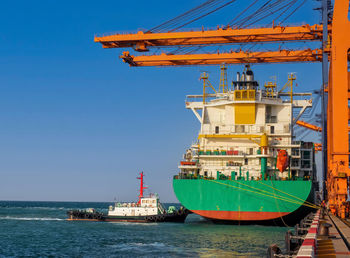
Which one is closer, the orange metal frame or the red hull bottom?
the orange metal frame

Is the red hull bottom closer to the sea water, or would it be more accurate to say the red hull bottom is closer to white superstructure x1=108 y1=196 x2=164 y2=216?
the sea water

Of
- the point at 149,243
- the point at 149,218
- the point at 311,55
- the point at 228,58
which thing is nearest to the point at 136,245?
the point at 149,243

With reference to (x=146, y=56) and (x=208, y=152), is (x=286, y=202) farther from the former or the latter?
(x=146, y=56)

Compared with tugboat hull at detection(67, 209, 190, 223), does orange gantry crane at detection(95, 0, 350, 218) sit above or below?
above

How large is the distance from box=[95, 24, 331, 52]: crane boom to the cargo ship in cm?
829

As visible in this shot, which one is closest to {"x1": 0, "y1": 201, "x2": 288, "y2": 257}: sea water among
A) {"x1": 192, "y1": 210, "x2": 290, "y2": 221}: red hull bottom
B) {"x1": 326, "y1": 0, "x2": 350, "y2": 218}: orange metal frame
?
{"x1": 192, "y1": 210, "x2": 290, "y2": 221}: red hull bottom

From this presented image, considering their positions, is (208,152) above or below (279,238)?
above

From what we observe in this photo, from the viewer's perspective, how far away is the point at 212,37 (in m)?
26.2

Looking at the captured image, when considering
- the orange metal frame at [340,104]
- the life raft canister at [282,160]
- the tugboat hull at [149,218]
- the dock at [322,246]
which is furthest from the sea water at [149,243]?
the dock at [322,246]

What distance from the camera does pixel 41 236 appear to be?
28000mm

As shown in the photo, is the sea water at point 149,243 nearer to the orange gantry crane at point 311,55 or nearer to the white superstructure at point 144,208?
the orange gantry crane at point 311,55

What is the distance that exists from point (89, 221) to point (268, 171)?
16.6m

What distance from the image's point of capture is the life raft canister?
30.5 meters

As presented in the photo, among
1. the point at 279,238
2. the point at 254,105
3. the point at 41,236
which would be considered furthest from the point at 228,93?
the point at 41,236
